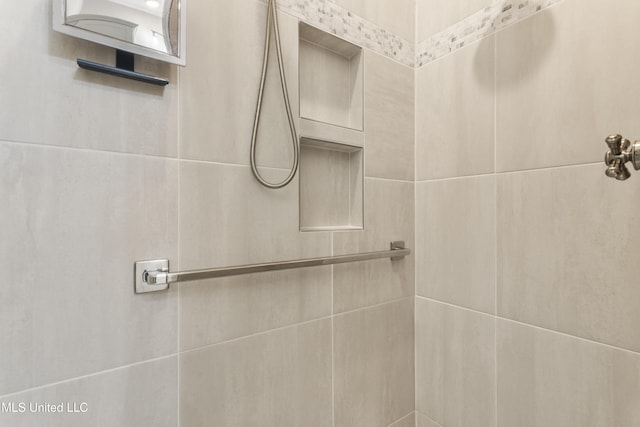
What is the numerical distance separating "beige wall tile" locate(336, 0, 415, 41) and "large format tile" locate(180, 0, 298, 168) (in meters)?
0.30

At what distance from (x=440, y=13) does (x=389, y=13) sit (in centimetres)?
19

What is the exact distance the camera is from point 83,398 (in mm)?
642

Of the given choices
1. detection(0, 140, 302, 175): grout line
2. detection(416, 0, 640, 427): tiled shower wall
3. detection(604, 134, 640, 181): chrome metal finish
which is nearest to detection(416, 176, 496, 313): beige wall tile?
detection(416, 0, 640, 427): tiled shower wall

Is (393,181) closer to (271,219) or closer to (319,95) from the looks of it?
(319,95)

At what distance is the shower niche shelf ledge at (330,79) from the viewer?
41.4 inches

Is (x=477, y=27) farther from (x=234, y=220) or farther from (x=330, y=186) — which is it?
(x=234, y=220)

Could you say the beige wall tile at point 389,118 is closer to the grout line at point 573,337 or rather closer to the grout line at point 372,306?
the grout line at point 372,306

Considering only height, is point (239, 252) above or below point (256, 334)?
above

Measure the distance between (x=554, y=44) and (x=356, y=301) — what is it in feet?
3.16

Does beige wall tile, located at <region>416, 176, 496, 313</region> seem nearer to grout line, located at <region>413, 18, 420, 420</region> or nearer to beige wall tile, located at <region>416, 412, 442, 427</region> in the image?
grout line, located at <region>413, 18, 420, 420</region>

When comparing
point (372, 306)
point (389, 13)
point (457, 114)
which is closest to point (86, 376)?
point (372, 306)

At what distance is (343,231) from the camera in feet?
3.53

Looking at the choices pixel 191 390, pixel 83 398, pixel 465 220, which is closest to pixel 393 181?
pixel 465 220

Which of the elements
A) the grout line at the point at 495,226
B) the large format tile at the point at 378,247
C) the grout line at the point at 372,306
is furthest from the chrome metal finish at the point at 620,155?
the grout line at the point at 372,306
